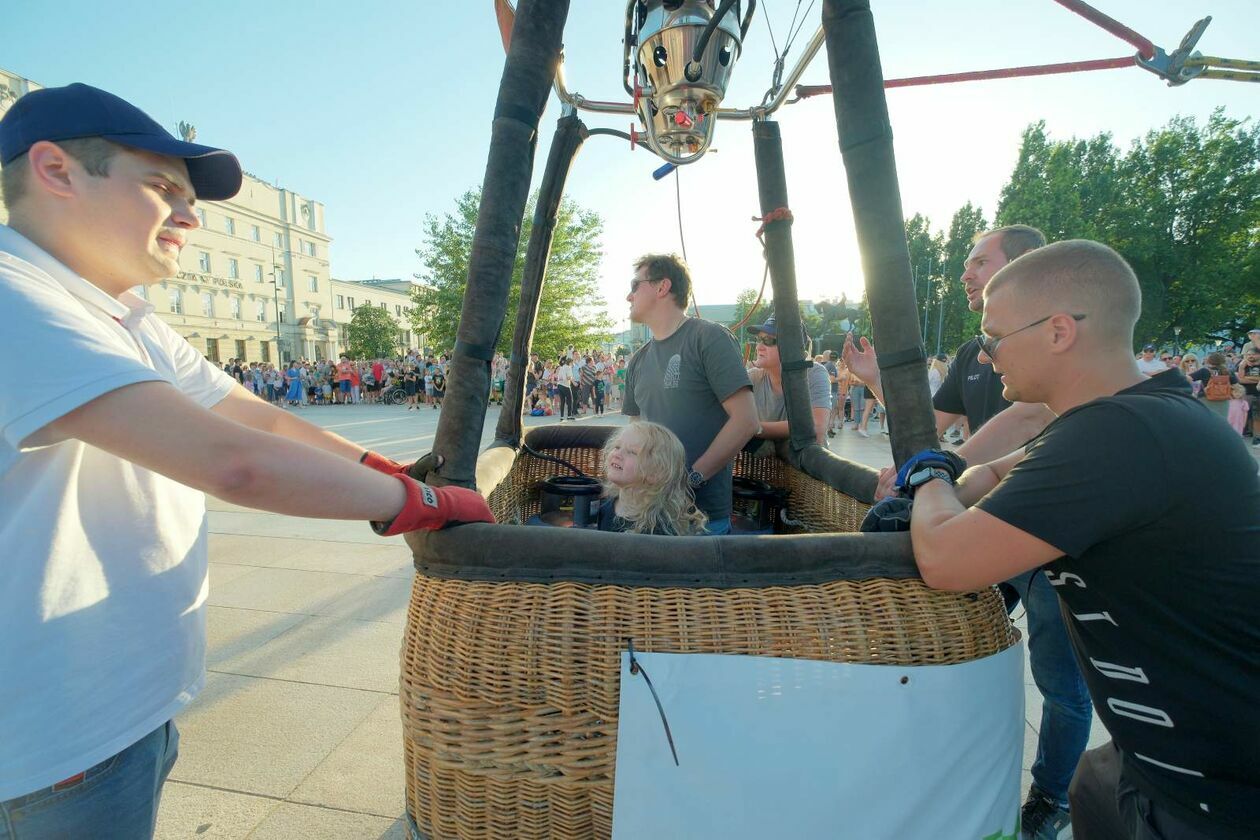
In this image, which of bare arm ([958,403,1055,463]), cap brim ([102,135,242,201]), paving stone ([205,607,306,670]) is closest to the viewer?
cap brim ([102,135,242,201])

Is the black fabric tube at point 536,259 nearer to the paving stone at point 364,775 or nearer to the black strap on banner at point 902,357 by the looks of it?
the paving stone at point 364,775

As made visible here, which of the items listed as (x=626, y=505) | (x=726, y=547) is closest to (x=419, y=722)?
(x=726, y=547)

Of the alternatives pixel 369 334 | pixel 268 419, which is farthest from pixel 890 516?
pixel 369 334

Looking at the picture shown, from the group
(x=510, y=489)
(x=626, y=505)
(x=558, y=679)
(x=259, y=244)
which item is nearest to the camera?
(x=558, y=679)

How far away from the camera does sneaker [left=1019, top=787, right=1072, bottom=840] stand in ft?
6.32

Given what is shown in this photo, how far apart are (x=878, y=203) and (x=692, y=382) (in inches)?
58.6

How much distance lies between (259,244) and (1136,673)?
67561 mm

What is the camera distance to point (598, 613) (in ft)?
3.51

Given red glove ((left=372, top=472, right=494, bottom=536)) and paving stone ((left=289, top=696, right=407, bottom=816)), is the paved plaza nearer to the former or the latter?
paving stone ((left=289, top=696, right=407, bottom=816))

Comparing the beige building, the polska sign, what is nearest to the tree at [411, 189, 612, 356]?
the beige building

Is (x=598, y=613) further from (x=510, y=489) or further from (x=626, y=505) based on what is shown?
(x=510, y=489)

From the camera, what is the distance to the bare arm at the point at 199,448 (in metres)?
0.83

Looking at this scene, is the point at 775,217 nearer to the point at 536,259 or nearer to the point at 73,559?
the point at 536,259

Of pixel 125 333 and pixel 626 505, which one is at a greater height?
pixel 125 333
